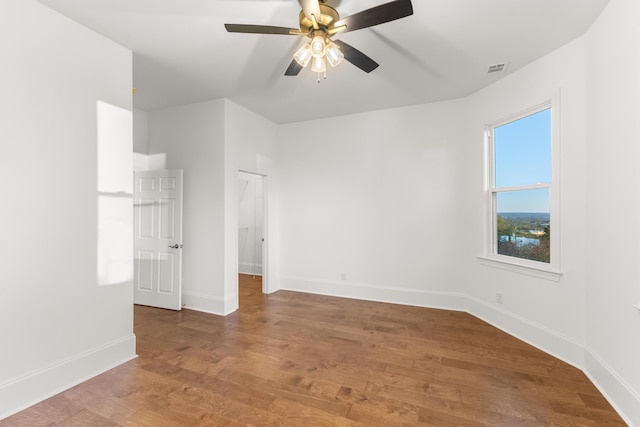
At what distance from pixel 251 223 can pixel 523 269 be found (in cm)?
504

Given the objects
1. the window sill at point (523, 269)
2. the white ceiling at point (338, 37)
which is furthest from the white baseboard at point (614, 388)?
the white ceiling at point (338, 37)

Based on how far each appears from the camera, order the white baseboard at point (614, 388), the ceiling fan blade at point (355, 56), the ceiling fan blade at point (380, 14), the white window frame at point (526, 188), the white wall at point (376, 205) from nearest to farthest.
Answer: the ceiling fan blade at point (380, 14) → the white baseboard at point (614, 388) → the ceiling fan blade at point (355, 56) → the white window frame at point (526, 188) → the white wall at point (376, 205)

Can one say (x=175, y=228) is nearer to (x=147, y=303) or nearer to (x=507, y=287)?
(x=147, y=303)

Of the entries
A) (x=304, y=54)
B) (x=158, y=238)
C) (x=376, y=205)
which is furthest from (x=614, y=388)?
(x=158, y=238)

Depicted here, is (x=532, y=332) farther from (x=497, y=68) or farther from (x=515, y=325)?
(x=497, y=68)

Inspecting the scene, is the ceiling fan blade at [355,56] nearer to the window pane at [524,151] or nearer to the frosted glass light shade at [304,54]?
the frosted glass light shade at [304,54]

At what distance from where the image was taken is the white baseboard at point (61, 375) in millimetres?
1956

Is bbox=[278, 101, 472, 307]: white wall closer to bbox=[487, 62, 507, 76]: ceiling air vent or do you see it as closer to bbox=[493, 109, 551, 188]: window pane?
bbox=[493, 109, 551, 188]: window pane

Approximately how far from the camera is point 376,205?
448 cm

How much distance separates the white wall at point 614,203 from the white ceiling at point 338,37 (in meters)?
0.37

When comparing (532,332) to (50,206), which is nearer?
(50,206)

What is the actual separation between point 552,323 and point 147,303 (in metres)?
5.05

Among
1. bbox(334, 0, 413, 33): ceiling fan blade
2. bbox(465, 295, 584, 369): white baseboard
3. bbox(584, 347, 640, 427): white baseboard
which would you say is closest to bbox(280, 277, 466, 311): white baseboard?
bbox(465, 295, 584, 369): white baseboard

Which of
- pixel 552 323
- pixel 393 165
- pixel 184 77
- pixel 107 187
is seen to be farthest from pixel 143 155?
pixel 552 323
